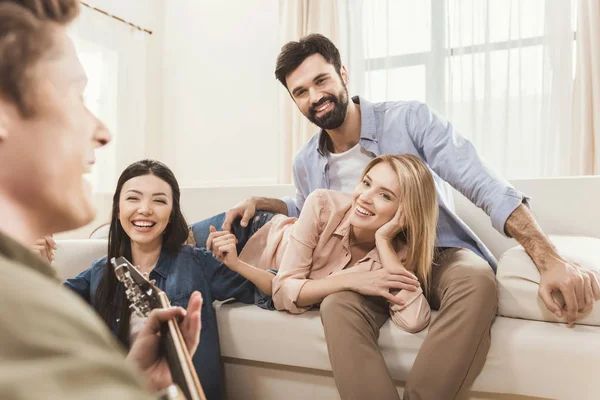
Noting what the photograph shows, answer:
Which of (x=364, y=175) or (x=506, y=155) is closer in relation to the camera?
(x=364, y=175)

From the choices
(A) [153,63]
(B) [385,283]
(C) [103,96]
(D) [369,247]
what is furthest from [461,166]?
(A) [153,63]

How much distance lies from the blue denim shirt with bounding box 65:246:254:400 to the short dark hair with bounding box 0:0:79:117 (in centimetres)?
121

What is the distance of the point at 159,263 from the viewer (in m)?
1.54

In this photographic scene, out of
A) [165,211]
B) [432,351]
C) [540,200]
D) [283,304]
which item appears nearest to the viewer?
[432,351]

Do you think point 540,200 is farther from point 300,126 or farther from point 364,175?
point 300,126

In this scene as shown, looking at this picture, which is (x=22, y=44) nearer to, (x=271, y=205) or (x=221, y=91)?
(x=271, y=205)

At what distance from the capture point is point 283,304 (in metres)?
1.41

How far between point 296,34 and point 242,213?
2228 mm

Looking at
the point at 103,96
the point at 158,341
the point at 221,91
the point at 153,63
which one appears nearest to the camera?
the point at 158,341

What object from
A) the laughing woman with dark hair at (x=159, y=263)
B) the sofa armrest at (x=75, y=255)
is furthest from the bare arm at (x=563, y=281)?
the sofa armrest at (x=75, y=255)

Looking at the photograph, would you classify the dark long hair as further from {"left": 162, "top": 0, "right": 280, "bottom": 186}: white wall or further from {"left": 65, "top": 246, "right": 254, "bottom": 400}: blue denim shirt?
{"left": 162, "top": 0, "right": 280, "bottom": 186}: white wall

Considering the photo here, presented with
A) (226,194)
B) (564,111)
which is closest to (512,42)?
(564,111)

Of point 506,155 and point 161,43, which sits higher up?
point 161,43

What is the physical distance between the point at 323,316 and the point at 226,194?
3.52ft
